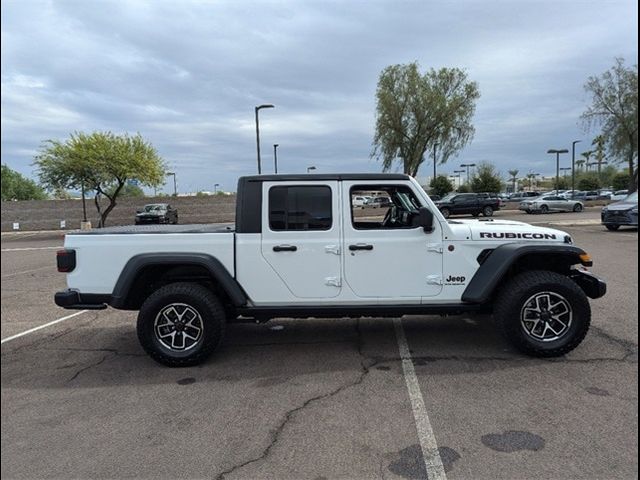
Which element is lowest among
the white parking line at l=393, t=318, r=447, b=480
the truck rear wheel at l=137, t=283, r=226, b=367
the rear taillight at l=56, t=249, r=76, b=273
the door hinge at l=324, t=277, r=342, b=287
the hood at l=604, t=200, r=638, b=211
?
the white parking line at l=393, t=318, r=447, b=480

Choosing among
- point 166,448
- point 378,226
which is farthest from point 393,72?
point 166,448

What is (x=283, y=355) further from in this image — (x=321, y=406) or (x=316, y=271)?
(x=321, y=406)

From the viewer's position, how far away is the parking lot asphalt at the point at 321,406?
2.99 m

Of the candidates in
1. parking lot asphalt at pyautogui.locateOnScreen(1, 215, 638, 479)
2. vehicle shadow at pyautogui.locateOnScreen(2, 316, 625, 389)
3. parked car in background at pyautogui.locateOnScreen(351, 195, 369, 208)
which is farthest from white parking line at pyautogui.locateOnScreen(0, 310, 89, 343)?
parked car in background at pyautogui.locateOnScreen(351, 195, 369, 208)

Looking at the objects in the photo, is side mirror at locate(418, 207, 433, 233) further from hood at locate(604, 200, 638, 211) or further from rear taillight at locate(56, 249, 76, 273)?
hood at locate(604, 200, 638, 211)

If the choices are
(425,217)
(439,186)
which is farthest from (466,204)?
(425,217)

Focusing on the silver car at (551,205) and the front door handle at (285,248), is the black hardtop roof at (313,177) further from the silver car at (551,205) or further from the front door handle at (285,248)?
the silver car at (551,205)

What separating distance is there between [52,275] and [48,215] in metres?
27.8

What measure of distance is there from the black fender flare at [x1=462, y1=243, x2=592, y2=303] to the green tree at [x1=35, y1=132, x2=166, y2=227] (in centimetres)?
2742

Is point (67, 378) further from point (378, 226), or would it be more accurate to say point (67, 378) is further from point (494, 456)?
point (494, 456)

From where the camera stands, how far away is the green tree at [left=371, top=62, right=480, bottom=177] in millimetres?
39219

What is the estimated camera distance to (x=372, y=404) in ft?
12.4

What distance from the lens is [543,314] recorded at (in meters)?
4.71

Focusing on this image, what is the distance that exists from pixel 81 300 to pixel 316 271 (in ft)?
7.64
